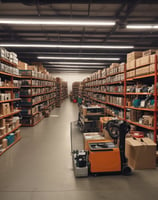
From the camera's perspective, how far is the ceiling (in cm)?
483

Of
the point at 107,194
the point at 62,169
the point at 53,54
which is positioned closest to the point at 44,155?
the point at 62,169

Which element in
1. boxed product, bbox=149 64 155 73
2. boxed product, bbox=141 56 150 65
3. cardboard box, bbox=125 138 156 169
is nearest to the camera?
cardboard box, bbox=125 138 156 169

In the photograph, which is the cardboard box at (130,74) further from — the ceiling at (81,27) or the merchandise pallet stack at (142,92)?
the ceiling at (81,27)

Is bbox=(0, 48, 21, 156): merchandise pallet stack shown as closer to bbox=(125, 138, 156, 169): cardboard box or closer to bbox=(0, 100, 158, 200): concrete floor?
bbox=(0, 100, 158, 200): concrete floor

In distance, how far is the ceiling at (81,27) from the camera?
4.83m

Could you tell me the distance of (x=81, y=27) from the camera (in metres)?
7.09

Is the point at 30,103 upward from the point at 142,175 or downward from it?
upward

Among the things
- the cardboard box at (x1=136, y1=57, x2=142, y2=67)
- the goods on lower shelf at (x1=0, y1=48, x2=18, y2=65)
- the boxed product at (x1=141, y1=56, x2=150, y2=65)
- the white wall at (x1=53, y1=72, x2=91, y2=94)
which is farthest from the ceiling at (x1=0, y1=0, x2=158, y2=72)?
the white wall at (x1=53, y1=72, x2=91, y2=94)

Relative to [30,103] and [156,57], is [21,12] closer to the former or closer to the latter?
[30,103]

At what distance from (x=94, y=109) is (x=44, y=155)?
2.45 metres

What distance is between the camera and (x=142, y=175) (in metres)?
2.87

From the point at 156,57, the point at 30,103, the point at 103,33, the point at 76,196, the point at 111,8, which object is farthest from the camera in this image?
the point at 103,33

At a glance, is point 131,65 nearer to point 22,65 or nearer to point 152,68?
point 152,68

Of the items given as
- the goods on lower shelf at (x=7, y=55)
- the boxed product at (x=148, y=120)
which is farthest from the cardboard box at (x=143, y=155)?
the goods on lower shelf at (x=7, y=55)
